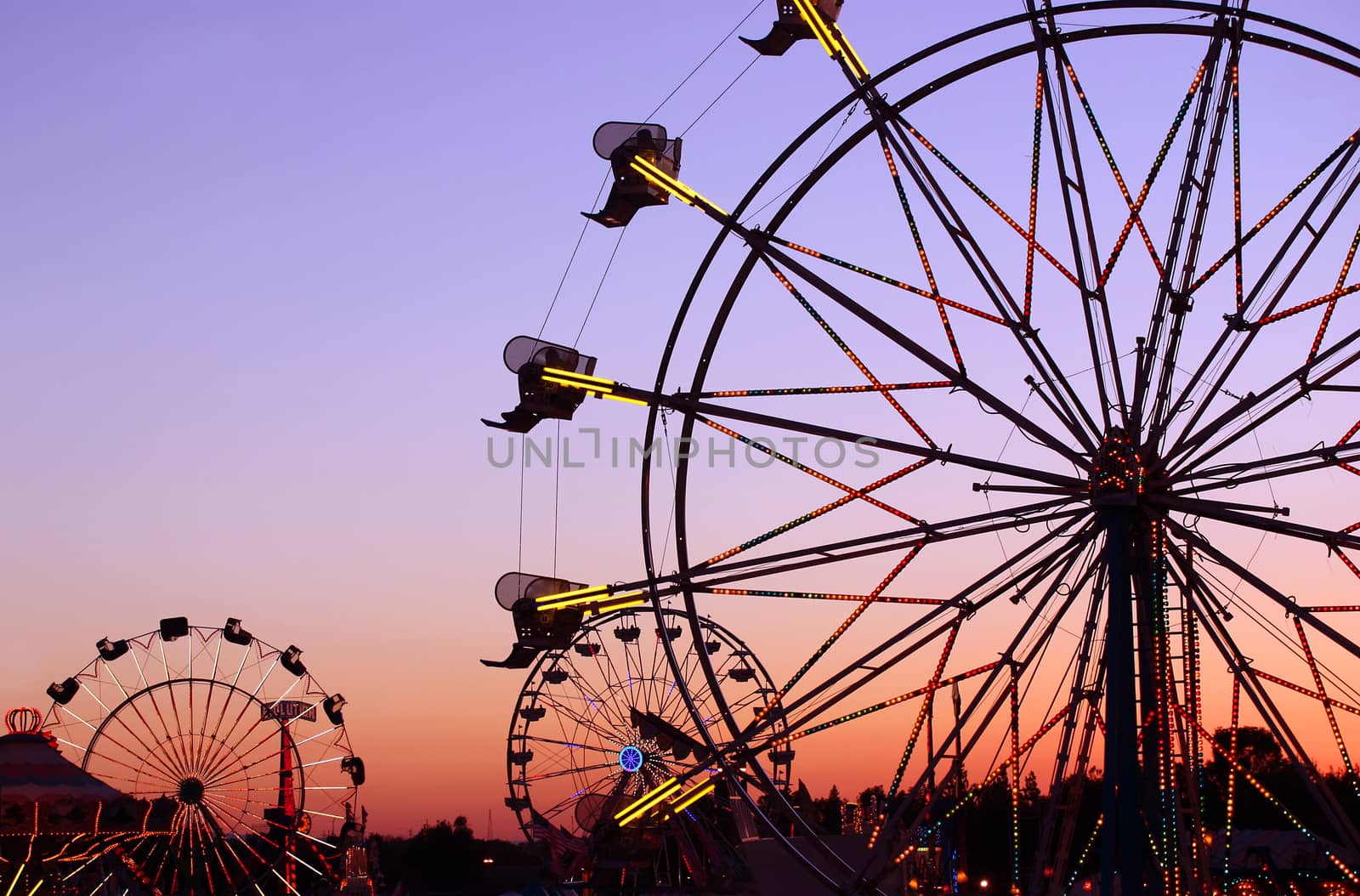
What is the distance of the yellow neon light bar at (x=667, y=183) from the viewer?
17.1 m

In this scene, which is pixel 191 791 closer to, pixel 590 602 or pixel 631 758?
pixel 631 758

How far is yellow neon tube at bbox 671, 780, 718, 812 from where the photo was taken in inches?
626

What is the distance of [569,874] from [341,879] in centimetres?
591

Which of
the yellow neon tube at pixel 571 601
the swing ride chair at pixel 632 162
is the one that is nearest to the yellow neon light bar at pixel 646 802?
the yellow neon tube at pixel 571 601

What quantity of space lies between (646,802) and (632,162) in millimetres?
6746

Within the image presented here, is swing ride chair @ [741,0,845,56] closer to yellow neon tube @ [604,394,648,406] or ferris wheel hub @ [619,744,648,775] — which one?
yellow neon tube @ [604,394,648,406]

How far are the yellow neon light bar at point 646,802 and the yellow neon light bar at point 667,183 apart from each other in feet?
19.3

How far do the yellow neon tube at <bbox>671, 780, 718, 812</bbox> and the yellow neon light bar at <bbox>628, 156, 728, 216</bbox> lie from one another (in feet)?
19.2

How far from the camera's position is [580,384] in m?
17.3

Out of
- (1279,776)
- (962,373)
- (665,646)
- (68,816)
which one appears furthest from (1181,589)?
(1279,776)

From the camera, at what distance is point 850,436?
52.3ft

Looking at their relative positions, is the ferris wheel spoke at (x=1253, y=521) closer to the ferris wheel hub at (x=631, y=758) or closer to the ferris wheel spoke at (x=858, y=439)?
the ferris wheel spoke at (x=858, y=439)

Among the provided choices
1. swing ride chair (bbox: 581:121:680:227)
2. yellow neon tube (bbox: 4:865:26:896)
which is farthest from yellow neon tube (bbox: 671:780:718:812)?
yellow neon tube (bbox: 4:865:26:896)

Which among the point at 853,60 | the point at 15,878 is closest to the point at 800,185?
the point at 853,60
